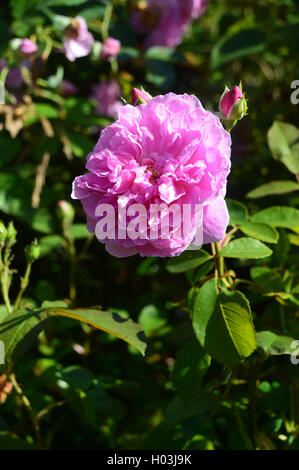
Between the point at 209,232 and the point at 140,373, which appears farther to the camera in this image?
the point at 140,373

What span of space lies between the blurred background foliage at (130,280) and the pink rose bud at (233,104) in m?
0.24

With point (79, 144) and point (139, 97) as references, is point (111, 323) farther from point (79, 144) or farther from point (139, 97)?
point (79, 144)

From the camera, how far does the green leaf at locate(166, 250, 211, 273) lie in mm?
752

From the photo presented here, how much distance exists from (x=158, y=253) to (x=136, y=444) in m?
0.50

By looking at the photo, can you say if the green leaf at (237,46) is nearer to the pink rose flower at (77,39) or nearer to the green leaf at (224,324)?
the pink rose flower at (77,39)

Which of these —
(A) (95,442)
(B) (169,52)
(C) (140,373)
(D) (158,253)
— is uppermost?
(B) (169,52)

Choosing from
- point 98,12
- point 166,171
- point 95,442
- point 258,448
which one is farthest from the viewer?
point 98,12

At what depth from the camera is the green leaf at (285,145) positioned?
0.96 meters

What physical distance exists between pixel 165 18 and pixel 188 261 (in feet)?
3.24

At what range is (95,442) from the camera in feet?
3.55

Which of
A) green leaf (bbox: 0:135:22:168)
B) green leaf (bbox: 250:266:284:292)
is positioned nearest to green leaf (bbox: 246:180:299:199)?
green leaf (bbox: 250:266:284:292)

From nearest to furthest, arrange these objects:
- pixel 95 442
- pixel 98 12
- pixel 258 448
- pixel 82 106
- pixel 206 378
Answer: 1. pixel 258 448
2. pixel 206 378
3. pixel 95 442
4. pixel 82 106
5. pixel 98 12
